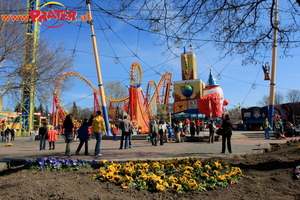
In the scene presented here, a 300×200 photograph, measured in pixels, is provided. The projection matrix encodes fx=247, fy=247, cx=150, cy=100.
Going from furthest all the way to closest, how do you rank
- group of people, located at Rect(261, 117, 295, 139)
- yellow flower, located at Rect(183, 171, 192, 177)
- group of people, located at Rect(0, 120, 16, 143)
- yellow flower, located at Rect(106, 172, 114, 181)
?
group of people, located at Rect(0, 120, 16, 143) < group of people, located at Rect(261, 117, 295, 139) < yellow flower, located at Rect(183, 171, 192, 177) < yellow flower, located at Rect(106, 172, 114, 181)

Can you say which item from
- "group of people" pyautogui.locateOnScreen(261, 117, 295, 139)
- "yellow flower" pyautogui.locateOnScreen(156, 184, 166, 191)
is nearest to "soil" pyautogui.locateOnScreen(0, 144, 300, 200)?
"yellow flower" pyautogui.locateOnScreen(156, 184, 166, 191)

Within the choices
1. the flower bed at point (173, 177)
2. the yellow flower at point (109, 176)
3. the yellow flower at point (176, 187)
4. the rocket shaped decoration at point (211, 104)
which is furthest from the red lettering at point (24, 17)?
the rocket shaped decoration at point (211, 104)

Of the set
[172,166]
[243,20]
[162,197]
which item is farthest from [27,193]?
[243,20]

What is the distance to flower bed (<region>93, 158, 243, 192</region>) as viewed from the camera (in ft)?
15.0

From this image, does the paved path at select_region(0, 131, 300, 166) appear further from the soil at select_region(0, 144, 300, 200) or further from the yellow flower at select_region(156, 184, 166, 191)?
the yellow flower at select_region(156, 184, 166, 191)

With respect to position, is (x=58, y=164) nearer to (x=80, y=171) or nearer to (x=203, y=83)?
(x=80, y=171)

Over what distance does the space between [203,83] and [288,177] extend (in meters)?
46.4

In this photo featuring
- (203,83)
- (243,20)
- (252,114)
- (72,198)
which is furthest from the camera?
(203,83)

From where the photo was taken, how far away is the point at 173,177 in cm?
484

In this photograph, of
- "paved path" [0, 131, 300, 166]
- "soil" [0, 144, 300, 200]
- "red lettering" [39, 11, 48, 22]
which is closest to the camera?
Result: "soil" [0, 144, 300, 200]

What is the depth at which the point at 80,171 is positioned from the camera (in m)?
5.80

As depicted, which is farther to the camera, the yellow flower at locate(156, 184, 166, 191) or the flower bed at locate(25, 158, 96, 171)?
the flower bed at locate(25, 158, 96, 171)

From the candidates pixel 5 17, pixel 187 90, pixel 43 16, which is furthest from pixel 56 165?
pixel 187 90

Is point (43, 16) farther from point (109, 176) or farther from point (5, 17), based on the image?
point (109, 176)
